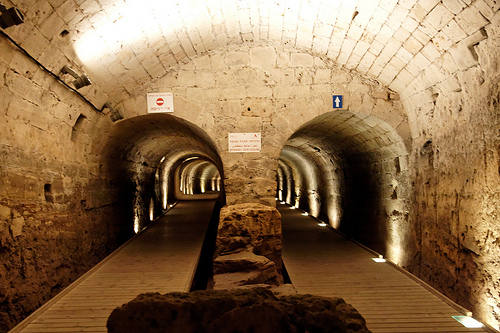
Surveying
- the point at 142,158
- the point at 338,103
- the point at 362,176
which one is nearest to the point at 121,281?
the point at 338,103

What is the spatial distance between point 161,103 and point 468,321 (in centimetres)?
535

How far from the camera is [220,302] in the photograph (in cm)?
239

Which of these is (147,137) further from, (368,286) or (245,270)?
(368,286)

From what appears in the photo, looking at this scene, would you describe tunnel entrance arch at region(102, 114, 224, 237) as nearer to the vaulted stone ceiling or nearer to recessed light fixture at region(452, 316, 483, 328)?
the vaulted stone ceiling

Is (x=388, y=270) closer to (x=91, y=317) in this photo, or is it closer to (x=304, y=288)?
(x=304, y=288)

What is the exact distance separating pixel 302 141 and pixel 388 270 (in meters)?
5.07

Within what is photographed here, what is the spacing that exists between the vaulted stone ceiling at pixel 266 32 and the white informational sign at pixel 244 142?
1.65 meters

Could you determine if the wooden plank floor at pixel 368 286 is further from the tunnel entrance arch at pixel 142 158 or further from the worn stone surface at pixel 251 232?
the tunnel entrance arch at pixel 142 158

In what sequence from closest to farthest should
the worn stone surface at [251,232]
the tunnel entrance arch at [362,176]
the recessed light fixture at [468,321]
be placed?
the recessed light fixture at [468,321], the worn stone surface at [251,232], the tunnel entrance arch at [362,176]

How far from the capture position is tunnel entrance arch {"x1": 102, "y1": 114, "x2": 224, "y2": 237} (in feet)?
21.8

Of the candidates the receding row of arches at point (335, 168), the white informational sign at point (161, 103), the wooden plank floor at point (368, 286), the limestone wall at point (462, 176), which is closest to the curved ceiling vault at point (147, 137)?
the receding row of arches at point (335, 168)

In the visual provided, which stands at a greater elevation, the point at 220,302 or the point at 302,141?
the point at 302,141

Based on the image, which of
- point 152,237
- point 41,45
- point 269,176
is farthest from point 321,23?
point 152,237

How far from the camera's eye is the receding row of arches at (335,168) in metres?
6.25
